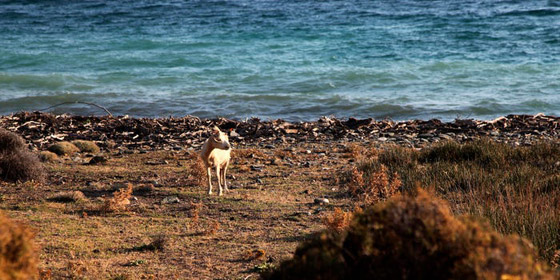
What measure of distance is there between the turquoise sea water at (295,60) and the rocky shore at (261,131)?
2.58m

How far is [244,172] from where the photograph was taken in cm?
1023

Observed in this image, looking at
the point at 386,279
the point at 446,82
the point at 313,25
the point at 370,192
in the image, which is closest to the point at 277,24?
the point at 313,25

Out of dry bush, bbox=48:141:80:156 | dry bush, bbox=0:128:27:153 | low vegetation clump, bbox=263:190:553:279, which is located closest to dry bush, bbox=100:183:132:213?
dry bush, bbox=0:128:27:153

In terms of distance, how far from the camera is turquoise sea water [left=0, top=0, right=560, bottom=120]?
1895 centimetres

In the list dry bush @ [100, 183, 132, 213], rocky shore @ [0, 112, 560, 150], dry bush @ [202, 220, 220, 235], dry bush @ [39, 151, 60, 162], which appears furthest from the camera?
rocky shore @ [0, 112, 560, 150]

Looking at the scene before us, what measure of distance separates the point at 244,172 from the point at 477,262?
7.78 meters

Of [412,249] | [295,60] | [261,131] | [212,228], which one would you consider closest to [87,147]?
[261,131]

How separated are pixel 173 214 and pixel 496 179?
14.7ft

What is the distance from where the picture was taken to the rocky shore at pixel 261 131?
13.0 meters

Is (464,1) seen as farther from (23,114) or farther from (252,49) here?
(23,114)

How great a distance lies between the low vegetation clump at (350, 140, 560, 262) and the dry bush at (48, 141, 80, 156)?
566 centimetres

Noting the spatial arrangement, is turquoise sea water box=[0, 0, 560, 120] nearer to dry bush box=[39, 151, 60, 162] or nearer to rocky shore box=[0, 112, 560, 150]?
rocky shore box=[0, 112, 560, 150]

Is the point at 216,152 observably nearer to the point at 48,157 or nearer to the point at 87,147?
the point at 48,157

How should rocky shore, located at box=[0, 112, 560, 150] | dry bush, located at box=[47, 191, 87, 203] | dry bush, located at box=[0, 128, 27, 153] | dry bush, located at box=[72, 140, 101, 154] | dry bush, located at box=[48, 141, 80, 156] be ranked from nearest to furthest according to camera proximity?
1. dry bush, located at box=[47, 191, 87, 203]
2. dry bush, located at box=[0, 128, 27, 153]
3. dry bush, located at box=[48, 141, 80, 156]
4. dry bush, located at box=[72, 140, 101, 154]
5. rocky shore, located at box=[0, 112, 560, 150]
